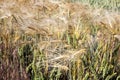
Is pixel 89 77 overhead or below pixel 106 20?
below

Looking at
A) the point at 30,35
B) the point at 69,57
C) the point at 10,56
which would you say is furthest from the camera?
the point at 30,35

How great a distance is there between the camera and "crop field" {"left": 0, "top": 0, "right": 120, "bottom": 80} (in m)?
2.35

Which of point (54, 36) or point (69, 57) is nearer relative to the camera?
point (69, 57)

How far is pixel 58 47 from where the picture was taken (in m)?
2.47

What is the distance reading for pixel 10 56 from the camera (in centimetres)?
244

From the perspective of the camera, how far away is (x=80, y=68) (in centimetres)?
234

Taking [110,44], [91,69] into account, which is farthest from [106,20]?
[91,69]

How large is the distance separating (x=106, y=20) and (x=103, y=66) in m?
0.42

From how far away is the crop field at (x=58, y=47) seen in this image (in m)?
2.35

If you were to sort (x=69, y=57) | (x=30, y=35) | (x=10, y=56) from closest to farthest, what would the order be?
(x=69, y=57) → (x=10, y=56) → (x=30, y=35)

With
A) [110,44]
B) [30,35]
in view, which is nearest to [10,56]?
[30,35]

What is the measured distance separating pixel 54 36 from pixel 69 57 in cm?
29

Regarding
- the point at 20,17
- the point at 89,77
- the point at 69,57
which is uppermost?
the point at 20,17

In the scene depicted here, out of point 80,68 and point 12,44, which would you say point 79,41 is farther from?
point 12,44
